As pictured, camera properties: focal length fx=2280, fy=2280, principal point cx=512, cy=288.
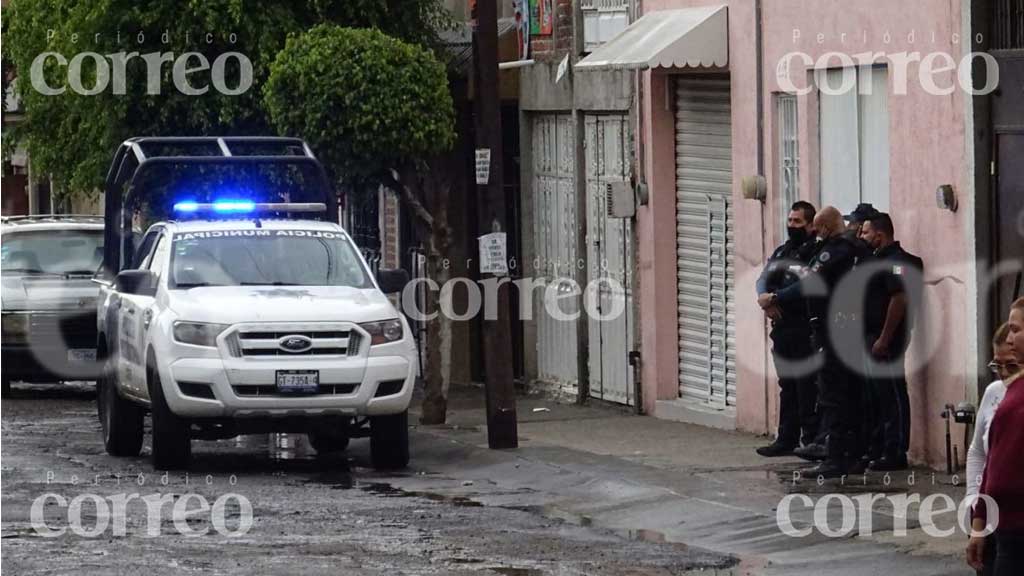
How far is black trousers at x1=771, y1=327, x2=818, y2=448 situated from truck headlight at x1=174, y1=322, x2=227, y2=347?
3.84 meters

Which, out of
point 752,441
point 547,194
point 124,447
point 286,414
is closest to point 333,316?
point 286,414

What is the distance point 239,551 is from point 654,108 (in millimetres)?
8720

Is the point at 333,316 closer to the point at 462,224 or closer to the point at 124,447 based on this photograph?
the point at 124,447

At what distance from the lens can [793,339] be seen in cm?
1572

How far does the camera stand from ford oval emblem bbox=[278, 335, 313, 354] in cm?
1531

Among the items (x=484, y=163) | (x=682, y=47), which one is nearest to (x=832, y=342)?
(x=484, y=163)

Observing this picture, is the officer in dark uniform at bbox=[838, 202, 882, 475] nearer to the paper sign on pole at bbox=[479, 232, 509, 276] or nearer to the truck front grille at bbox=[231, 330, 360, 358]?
the paper sign on pole at bbox=[479, 232, 509, 276]

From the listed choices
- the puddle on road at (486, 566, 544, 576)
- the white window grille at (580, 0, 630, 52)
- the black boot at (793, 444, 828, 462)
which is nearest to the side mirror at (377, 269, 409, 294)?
the black boot at (793, 444, 828, 462)

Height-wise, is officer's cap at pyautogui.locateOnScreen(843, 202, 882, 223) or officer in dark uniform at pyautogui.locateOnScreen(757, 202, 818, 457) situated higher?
officer's cap at pyautogui.locateOnScreen(843, 202, 882, 223)

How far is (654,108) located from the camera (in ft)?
63.5

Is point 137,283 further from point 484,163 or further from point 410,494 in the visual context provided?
point 410,494

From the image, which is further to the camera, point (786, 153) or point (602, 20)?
point (602, 20)

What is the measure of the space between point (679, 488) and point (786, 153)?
4329 mm

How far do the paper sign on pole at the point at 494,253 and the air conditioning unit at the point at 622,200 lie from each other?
2893 mm
